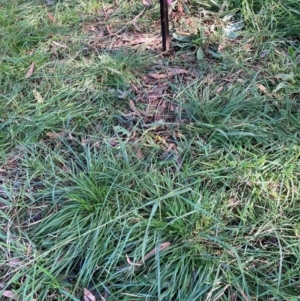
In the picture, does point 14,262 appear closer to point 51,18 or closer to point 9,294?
point 9,294

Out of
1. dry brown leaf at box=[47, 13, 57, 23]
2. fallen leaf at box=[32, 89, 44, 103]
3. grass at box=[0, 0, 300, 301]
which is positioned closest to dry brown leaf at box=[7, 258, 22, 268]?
grass at box=[0, 0, 300, 301]

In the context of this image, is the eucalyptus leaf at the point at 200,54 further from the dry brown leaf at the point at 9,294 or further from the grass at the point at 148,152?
the dry brown leaf at the point at 9,294

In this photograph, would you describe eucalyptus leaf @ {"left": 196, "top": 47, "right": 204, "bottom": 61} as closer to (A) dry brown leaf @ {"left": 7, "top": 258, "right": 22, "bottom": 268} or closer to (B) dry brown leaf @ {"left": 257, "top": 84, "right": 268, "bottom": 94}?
(B) dry brown leaf @ {"left": 257, "top": 84, "right": 268, "bottom": 94}

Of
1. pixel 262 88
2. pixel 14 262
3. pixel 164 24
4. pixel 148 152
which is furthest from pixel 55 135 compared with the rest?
pixel 262 88

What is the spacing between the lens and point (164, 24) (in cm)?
252

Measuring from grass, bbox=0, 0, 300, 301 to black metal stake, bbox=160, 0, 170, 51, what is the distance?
0.07 metres

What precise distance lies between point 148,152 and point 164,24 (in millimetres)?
731

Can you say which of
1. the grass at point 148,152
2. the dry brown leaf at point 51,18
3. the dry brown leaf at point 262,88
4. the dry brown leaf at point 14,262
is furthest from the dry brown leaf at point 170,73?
the dry brown leaf at point 14,262

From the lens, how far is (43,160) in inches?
88.5

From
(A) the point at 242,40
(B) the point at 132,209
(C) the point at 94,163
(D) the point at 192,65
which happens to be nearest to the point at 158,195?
(B) the point at 132,209

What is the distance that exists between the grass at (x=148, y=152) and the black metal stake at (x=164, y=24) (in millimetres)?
69

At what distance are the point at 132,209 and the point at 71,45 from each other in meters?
1.26

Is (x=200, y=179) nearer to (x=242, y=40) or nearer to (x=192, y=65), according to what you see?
(x=192, y=65)

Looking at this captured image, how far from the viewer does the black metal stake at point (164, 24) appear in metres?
2.44
